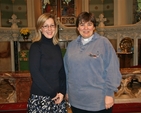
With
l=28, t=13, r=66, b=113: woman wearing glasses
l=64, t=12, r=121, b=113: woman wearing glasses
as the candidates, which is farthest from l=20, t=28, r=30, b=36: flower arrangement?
l=64, t=12, r=121, b=113: woman wearing glasses

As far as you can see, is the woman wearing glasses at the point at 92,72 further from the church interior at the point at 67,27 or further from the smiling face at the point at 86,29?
the church interior at the point at 67,27

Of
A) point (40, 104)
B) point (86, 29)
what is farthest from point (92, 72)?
point (40, 104)

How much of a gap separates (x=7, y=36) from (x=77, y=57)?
578cm

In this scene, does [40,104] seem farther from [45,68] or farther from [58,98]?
[45,68]

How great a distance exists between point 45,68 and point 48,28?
32 cm

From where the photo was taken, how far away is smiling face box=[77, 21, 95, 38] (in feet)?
5.33

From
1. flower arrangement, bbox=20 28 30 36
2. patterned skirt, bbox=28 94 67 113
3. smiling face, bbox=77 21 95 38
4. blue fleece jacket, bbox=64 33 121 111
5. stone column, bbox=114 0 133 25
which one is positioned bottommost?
patterned skirt, bbox=28 94 67 113

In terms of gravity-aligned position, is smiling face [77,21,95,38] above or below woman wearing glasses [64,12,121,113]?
above

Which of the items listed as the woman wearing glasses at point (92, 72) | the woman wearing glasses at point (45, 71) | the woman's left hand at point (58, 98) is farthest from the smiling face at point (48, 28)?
the woman's left hand at point (58, 98)

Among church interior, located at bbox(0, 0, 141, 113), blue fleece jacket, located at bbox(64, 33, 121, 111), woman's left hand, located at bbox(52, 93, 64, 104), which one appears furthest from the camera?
church interior, located at bbox(0, 0, 141, 113)

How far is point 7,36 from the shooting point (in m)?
6.95

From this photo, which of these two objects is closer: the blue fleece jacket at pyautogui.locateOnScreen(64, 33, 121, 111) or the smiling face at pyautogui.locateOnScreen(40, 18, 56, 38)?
the blue fleece jacket at pyautogui.locateOnScreen(64, 33, 121, 111)

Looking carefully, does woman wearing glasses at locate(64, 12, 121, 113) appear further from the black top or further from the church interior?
the church interior

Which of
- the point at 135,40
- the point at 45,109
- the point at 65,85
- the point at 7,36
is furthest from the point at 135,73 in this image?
the point at 7,36
